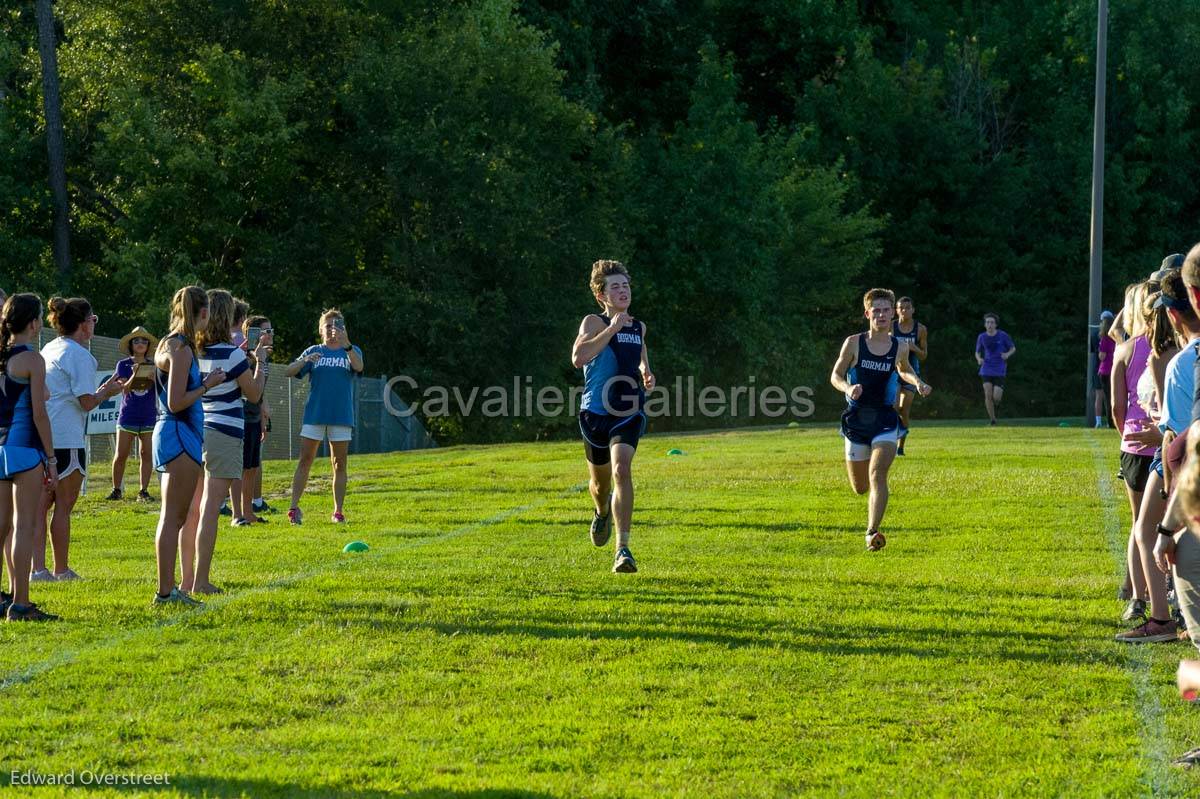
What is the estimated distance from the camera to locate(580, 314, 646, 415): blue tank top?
1025 centimetres

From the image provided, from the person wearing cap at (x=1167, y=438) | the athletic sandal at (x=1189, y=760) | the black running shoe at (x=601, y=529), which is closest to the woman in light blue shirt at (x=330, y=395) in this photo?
the black running shoe at (x=601, y=529)

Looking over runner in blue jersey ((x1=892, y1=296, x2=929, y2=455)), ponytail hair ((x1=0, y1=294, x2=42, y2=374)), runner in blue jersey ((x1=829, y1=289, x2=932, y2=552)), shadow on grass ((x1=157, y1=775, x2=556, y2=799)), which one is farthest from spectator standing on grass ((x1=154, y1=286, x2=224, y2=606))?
runner in blue jersey ((x1=892, y1=296, x2=929, y2=455))

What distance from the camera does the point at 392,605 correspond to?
8773 mm

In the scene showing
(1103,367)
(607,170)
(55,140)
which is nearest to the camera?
(1103,367)

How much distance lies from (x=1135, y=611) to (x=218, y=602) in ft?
17.6

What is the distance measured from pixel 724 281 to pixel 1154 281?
36725mm

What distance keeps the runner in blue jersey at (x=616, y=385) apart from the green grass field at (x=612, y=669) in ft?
2.17

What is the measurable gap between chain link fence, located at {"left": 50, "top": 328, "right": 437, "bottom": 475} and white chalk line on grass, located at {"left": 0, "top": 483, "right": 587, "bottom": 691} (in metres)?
8.06

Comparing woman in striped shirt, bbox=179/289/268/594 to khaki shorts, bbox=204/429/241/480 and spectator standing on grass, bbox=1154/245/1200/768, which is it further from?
spectator standing on grass, bbox=1154/245/1200/768

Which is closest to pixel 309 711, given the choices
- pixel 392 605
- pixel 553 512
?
pixel 392 605

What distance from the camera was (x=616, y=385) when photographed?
1027 cm

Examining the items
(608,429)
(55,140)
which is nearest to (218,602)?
(608,429)

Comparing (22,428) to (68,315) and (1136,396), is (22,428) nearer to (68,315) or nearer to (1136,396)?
(68,315)

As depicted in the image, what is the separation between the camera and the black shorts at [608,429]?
1023 cm
